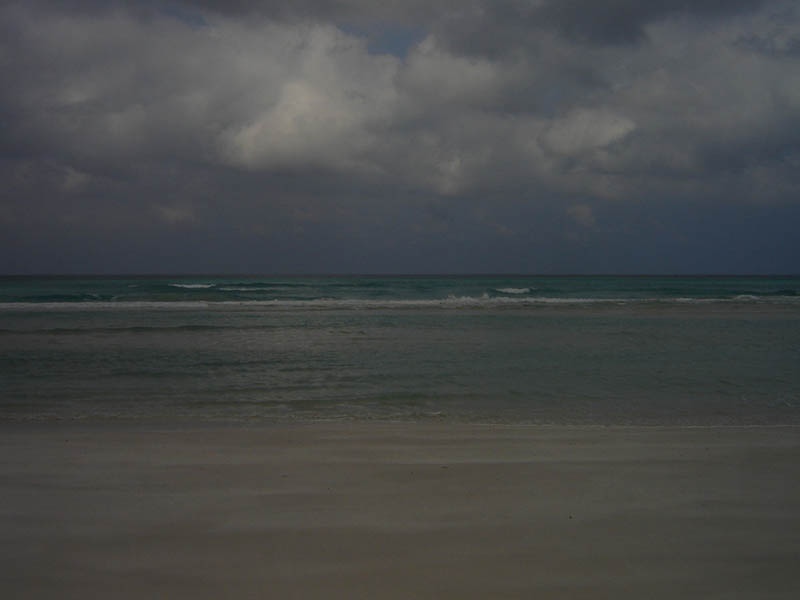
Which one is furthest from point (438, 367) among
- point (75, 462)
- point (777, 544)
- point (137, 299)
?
point (137, 299)

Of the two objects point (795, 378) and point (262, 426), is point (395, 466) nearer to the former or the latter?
point (262, 426)

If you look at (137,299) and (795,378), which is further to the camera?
(137,299)

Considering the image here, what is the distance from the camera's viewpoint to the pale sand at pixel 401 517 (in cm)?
331

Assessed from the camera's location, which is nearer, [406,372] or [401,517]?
[401,517]

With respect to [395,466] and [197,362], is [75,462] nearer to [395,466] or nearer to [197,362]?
[395,466]

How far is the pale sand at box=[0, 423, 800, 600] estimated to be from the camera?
10.9 ft

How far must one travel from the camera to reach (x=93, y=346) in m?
15.6

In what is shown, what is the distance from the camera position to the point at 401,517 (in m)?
4.16

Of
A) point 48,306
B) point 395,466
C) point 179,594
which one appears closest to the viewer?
point 179,594

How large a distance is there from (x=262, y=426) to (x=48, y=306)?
3154cm

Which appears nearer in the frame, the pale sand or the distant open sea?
the pale sand

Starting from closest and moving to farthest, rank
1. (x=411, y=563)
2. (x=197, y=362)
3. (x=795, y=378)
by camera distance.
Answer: (x=411, y=563) < (x=795, y=378) < (x=197, y=362)

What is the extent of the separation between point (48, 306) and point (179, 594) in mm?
35246

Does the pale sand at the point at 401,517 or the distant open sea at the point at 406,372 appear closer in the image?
the pale sand at the point at 401,517
